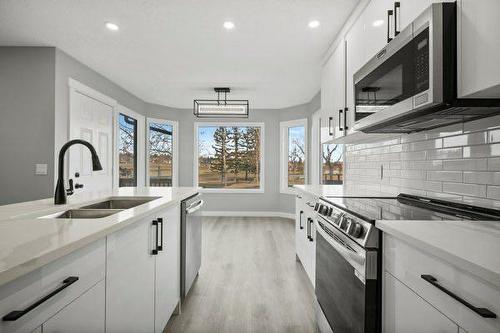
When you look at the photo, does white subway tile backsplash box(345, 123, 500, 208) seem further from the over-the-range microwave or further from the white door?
the white door

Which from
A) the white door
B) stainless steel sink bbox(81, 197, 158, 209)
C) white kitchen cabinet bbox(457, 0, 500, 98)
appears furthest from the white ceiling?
stainless steel sink bbox(81, 197, 158, 209)

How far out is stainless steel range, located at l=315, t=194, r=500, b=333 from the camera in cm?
112

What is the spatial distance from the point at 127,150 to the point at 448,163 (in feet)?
16.7

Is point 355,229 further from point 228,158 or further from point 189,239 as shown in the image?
point 228,158

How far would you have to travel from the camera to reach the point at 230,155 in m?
6.55

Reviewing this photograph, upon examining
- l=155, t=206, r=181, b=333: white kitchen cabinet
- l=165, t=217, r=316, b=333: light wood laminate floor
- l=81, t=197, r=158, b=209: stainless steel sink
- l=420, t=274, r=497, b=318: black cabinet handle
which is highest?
l=81, t=197, r=158, b=209: stainless steel sink

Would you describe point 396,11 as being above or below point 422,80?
above

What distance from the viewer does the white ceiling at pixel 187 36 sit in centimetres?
240

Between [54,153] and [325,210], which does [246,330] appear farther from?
[54,153]

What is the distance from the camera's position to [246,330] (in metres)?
1.98

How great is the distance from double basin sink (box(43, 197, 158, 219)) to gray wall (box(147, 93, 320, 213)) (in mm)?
4360

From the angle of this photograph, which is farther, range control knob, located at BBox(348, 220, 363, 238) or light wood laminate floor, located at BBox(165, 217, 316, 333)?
light wood laminate floor, located at BBox(165, 217, 316, 333)

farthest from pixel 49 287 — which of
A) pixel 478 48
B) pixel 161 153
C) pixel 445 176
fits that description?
pixel 161 153

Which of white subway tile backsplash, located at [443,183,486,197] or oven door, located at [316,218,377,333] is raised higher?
white subway tile backsplash, located at [443,183,486,197]
